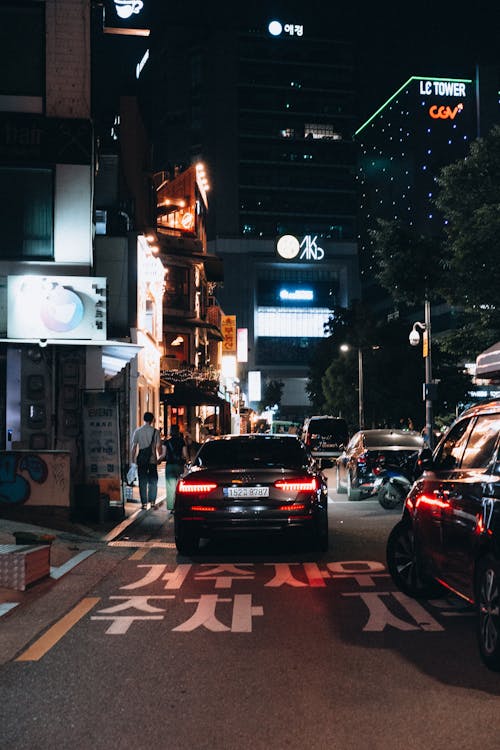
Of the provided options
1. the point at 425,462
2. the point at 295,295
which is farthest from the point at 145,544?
the point at 295,295

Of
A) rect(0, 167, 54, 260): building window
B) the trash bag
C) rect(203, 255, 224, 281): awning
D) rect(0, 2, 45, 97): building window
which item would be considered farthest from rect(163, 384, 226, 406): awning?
rect(0, 2, 45, 97): building window

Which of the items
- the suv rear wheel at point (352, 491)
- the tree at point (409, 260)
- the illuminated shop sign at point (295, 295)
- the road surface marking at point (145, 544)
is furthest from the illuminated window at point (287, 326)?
the road surface marking at point (145, 544)

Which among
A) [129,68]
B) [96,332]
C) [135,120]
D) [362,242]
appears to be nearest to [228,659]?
[96,332]

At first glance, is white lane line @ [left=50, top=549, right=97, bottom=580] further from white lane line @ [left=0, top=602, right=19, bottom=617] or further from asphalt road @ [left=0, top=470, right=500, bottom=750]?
white lane line @ [left=0, top=602, right=19, bottom=617]

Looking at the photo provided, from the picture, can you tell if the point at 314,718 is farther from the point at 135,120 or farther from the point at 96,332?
the point at 135,120

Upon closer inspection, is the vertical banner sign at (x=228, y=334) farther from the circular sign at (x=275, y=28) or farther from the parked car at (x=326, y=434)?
the circular sign at (x=275, y=28)

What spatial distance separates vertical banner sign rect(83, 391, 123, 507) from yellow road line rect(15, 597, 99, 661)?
770 centimetres

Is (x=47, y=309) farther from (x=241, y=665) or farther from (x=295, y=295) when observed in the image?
(x=295, y=295)

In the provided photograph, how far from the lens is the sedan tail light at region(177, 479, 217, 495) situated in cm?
1111

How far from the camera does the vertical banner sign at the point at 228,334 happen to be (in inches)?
3002

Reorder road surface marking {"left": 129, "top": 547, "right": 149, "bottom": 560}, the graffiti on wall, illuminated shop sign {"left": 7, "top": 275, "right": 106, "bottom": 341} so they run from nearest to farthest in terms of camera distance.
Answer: road surface marking {"left": 129, "top": 547, "right": 149, "bottom": 560} < the graffiti on wall < illuminated shop sign {"left": 7, "top": 275, "right": 106, "bottom": 341}

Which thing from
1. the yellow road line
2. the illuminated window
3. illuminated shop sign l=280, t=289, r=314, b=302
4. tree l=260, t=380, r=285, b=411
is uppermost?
illuminated shop sign l=280, t=289, r=314, b=302

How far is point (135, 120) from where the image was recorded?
34.1 meters

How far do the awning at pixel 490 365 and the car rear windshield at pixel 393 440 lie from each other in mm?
6004
